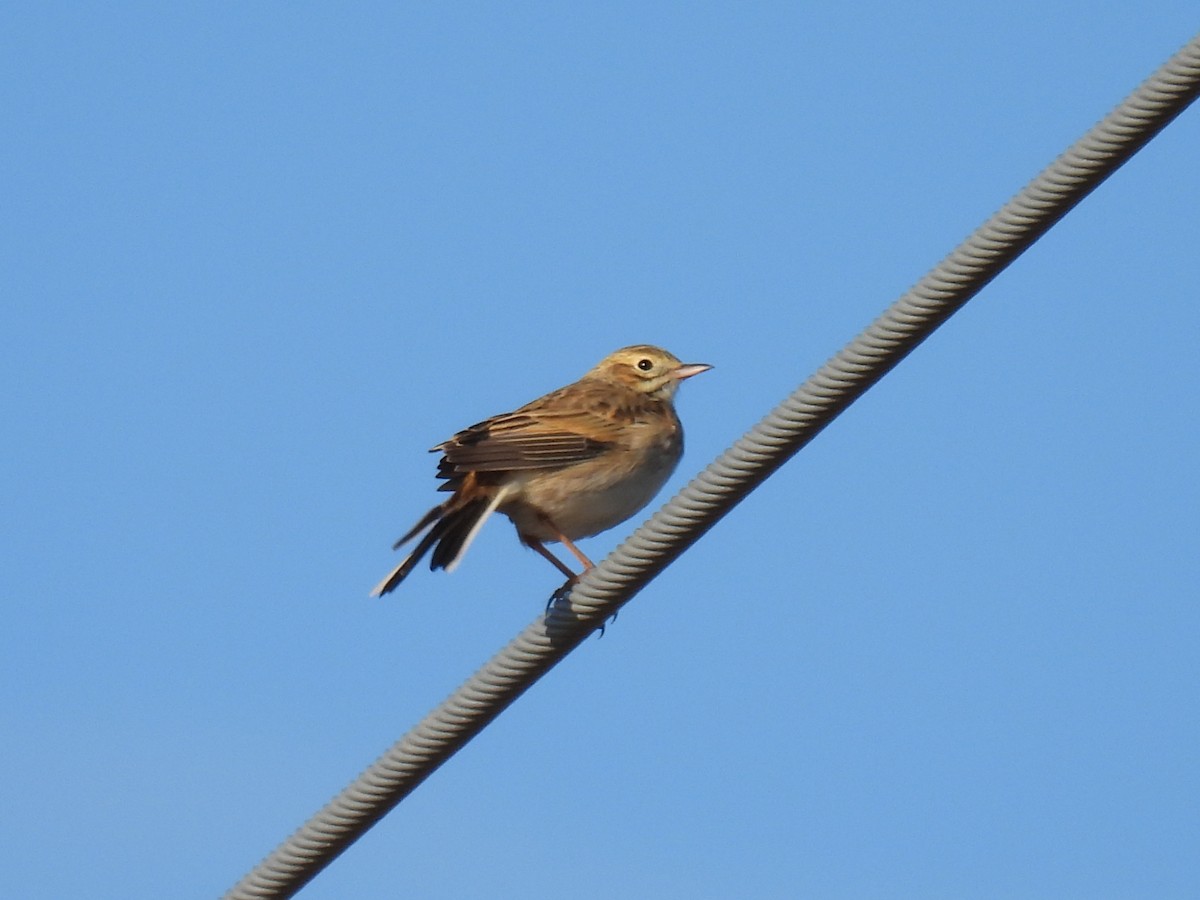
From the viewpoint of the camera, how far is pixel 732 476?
6.45m

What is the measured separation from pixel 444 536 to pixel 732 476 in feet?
11.7

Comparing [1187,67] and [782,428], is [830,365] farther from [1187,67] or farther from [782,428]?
[1187,67]

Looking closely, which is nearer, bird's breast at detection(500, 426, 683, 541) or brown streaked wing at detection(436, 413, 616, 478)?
brown streaked wing at detection(436, 413, 616, 478)

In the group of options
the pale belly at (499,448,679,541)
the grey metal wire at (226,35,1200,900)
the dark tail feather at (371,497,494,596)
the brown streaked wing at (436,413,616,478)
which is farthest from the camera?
the pale belly at (499,448,679,541)

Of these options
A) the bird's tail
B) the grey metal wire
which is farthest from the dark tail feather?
the grey metal wire

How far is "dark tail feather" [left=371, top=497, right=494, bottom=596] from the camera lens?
9.55 m

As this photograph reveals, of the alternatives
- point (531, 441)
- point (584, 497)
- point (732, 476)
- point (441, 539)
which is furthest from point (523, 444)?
point (732, 476)

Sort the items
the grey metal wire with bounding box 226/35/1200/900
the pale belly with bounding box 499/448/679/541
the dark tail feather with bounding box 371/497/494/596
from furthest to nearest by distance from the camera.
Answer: the pale belly with bounding box 499/448/679/541 < the dark tail feather with bounding box 371/497/494/596 < the grey metal wire with bounding box 226/35/1200/900

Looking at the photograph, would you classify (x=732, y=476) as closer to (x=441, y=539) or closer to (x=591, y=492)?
(x=441, y=539)

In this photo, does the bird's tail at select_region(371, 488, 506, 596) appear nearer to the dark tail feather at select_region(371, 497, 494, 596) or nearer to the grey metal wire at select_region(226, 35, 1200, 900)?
the dark tail feather at select_region(371, 497, 494, 596)

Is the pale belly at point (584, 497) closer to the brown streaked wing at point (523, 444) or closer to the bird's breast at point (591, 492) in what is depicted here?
the bird's breast at point (591, 492)

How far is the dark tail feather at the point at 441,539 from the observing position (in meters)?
9.55

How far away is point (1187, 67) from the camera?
557 cm

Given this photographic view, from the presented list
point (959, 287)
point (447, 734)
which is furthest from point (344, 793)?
point (959, 287)
